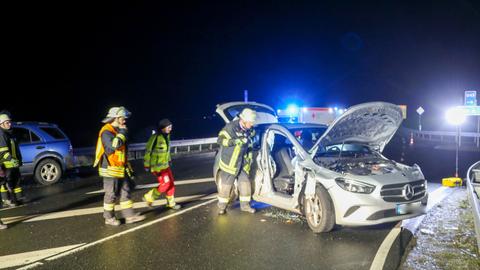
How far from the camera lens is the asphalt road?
16.0 ft

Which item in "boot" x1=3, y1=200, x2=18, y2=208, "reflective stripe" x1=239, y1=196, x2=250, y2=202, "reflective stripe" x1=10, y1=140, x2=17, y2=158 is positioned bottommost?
"boot" x1=3, y1=200, x2=18, y2=208

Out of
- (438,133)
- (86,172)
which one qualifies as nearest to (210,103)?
(438,133)

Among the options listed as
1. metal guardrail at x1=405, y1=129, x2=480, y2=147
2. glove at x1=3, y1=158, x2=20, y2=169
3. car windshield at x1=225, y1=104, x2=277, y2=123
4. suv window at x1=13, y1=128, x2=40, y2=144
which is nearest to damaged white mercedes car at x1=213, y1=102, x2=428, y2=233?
car windshield at x1=225, y1=104, x2=277, y2=123

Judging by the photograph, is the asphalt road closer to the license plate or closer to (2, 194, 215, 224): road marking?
(2, 194, 215, 224): road marking

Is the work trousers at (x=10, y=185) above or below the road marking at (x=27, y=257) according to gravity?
above

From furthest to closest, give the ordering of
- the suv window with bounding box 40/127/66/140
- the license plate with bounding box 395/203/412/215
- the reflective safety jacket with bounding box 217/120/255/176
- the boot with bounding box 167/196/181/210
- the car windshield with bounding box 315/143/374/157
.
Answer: the suv window with bounding box 40/127/66/140 < the boot with bounding box 167/196/181/210 < the reflective safety jacket with bounding box 217/120/255/176 < the car windshield with bounding box 315/143/374/157 < the license plate with bounding box 395/203/412/215

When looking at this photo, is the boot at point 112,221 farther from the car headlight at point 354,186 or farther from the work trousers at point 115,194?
the car headlight at point 354,186

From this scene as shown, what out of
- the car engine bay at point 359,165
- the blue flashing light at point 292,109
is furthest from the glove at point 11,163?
the blue flashing light at point 292,109

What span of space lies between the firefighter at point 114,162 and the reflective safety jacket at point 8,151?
2.41m

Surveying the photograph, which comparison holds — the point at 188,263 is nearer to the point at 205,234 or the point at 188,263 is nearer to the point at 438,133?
the point at 205,234

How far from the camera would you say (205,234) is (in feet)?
19.7

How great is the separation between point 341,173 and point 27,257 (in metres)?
4.35

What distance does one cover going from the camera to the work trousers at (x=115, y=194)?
251 inches

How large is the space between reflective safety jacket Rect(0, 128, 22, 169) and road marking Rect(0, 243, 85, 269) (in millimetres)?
3055
